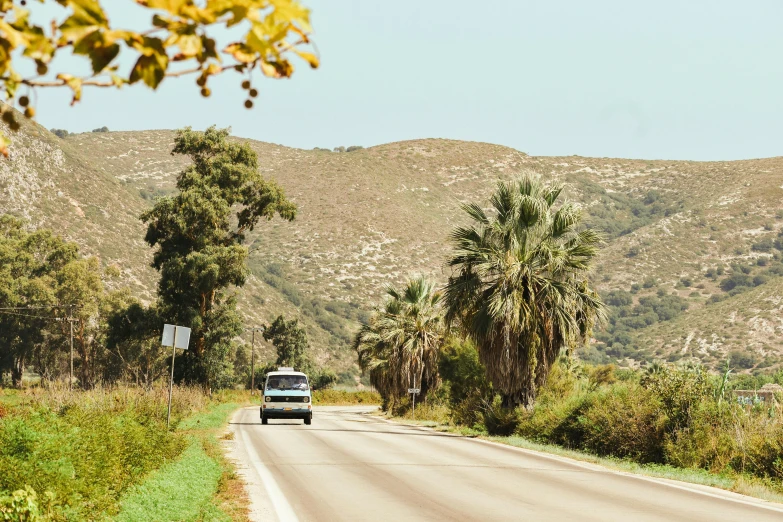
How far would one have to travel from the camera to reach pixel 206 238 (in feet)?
175

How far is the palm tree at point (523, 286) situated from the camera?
90.9 ft

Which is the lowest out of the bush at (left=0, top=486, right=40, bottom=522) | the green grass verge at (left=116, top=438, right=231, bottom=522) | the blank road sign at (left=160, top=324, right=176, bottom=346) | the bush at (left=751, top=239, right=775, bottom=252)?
the green grass verge at (left=116, top=438, right=231, bottom=522)

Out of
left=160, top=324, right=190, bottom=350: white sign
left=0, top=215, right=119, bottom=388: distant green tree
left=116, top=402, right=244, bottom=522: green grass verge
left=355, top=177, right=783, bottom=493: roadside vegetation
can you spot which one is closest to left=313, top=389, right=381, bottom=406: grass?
left=0, top=215, right=119, bottom=388: distant green tree

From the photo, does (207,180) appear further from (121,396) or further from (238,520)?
(238,520)

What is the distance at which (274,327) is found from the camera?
96.1 m

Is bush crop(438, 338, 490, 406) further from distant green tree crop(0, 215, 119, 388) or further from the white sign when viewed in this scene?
distant green tree crop(0, 215, 119, 388)

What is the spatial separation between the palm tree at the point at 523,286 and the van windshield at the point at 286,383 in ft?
34.1

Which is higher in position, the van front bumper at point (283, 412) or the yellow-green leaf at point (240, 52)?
the yellow-green leaf at point (240, 52)

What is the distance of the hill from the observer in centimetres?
9406

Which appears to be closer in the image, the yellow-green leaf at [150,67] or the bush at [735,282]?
the yellow-green leaf at [150,67]

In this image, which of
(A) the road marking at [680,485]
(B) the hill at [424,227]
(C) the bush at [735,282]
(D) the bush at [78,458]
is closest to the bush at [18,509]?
(D) the bush at [78,458]

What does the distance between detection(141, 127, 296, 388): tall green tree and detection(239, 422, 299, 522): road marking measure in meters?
31.8

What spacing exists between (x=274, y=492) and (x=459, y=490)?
2990mm

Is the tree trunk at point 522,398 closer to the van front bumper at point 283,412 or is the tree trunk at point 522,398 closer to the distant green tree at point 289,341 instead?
the van front bumper at point 283,412
